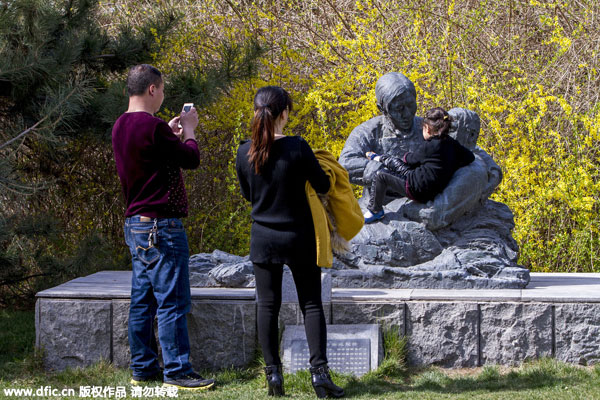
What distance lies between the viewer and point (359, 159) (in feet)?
17.3

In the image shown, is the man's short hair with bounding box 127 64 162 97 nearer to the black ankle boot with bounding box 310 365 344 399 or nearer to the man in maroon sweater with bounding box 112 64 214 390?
the man in maroon sweater with bounding box 112 64 214 390

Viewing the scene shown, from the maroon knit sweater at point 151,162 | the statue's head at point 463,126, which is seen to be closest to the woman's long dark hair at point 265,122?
the maroon knit sweater at point 151,162

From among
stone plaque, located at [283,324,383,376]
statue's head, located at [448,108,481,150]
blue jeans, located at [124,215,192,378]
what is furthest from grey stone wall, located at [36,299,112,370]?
statue's head, located at [448,108,481,150]

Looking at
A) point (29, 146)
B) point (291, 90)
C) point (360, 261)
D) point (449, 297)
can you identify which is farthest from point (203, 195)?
point (449, 297)

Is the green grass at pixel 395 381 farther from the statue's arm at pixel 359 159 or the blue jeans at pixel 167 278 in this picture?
the statue's arm at pixel 359 159

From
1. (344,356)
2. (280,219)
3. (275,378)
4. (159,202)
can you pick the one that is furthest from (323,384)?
(159,202)

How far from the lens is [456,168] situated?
5.05 m

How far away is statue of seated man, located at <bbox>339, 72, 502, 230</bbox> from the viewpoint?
507cm

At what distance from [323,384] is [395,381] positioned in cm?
73

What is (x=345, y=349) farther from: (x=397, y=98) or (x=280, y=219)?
(x=397, y=98)

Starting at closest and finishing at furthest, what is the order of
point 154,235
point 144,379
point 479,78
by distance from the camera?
point 154,235 < point 144,379 < point 479,78

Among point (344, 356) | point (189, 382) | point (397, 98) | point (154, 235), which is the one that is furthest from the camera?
point (397, 98)

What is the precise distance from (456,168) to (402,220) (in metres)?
0.51

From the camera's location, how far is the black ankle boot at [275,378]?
365cm
